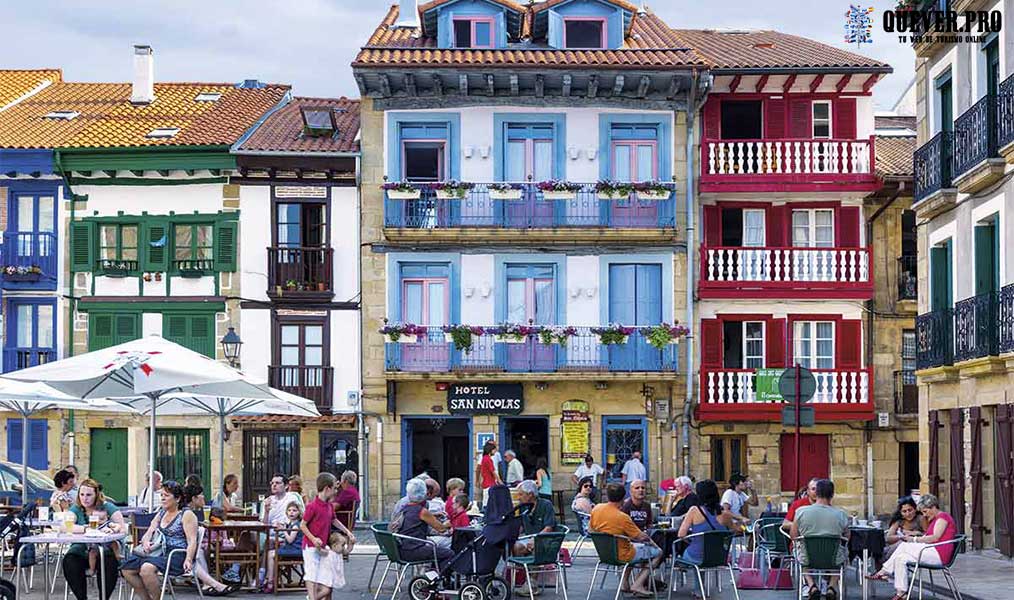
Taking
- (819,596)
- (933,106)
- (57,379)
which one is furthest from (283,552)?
(933,106)

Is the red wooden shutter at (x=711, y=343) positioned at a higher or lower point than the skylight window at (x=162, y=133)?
lower

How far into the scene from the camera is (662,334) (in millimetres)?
39406

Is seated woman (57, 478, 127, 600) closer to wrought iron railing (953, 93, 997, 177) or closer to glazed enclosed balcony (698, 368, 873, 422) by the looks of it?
wrought iron railing (953, 93, 997, 177)

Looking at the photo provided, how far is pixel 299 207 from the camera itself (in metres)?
40.8

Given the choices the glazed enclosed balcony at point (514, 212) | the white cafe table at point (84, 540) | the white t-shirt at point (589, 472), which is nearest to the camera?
the white cafe table at point (84, 540)

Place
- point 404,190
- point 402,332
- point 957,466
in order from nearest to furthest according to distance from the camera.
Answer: point 957,466 < point 402,332 < point 404,190

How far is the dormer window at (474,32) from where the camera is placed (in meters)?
40.8

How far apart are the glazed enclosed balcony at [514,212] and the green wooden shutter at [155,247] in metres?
5.31

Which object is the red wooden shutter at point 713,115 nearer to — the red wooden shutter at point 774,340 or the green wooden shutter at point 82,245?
Answer: the red wooden shutter at point 774,340

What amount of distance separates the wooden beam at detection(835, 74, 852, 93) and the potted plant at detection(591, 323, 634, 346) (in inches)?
293

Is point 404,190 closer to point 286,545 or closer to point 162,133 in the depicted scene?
point 162,133

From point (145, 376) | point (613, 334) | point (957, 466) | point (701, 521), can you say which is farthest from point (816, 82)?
point (145, 376)

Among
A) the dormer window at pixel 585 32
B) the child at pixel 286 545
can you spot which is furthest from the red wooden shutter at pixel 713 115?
the child at pixel 286 545

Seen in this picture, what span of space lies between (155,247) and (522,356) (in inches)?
350
